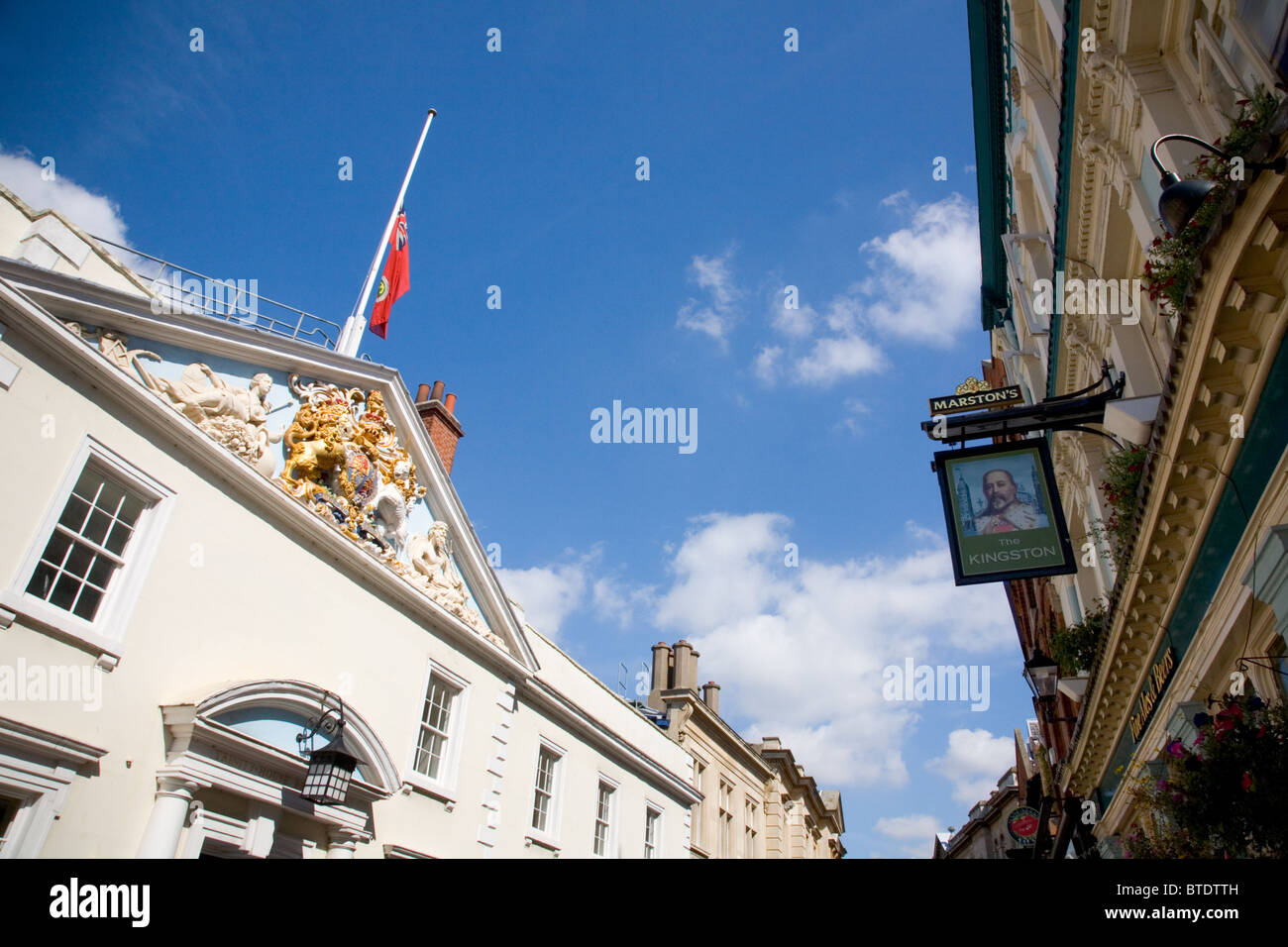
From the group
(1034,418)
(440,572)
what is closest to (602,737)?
(440,572)

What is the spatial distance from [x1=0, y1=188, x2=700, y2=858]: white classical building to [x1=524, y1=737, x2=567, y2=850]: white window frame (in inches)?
5.3

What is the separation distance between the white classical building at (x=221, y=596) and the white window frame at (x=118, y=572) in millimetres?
30

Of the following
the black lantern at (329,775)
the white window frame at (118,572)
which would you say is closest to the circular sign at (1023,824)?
the black lantern at (329,775)

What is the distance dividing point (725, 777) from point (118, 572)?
26.6 meters

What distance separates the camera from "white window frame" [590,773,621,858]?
62.6 ft

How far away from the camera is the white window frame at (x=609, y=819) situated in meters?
19.1

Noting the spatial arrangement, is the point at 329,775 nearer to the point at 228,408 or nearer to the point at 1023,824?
the point at 228,408

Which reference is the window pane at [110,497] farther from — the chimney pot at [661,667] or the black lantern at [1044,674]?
the chimney pot at [661,667]

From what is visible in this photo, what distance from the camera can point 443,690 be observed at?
15.6 meters

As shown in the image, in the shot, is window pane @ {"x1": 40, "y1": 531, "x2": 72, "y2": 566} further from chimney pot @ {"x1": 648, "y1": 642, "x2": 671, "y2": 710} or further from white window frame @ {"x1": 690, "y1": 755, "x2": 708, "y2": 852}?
chimney pot @ {"x1": 648, "y1": 642, "x2": 671, "y2": 710}

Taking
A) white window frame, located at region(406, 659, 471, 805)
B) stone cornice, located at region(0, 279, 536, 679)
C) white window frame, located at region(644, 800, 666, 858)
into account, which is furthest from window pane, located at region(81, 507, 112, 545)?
white window frame, located at region(644, 800, 666, 858)
